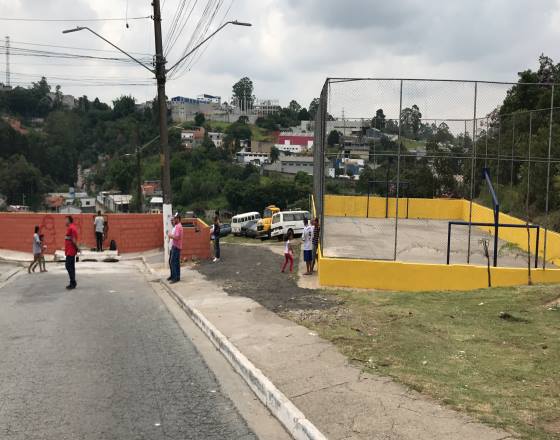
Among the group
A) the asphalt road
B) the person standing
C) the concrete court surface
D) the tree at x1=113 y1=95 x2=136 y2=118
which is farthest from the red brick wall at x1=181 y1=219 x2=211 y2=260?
the tree at x1=113 y1=95 x2=136 y2=118

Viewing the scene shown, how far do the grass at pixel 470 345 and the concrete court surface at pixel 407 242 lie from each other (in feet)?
15.8

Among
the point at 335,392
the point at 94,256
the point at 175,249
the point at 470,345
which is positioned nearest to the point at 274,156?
the point at 94,256

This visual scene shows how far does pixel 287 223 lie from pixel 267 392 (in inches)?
1006

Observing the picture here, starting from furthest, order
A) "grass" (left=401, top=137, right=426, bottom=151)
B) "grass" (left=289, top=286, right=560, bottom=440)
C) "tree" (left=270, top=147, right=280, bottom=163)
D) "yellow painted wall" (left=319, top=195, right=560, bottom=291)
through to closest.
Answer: "tree" (left=270, top=147, right=280, bottom=163) < "grass" (left=401, top=137, right=426, bottom=151) < "yellow painted wall" (left=319, top=195, right=560, bottom=291) < "grass" (left=289, top=286, right=560, bottom=440)

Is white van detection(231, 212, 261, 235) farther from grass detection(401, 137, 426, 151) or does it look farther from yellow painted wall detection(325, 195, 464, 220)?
grass detection(401, 137, 426, 151)

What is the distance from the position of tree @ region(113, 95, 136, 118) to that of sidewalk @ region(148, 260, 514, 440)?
14808cm

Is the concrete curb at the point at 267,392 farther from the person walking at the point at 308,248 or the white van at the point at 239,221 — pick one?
the white van at the point at 239,221

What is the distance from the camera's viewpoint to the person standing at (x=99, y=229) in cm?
2311

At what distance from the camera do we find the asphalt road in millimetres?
5445

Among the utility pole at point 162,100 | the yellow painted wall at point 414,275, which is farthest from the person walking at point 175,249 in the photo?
the utility pole at point 162,100

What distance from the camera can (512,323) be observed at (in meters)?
8.44

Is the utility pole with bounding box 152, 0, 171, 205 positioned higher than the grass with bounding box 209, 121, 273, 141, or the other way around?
the grass with bounding box 209, 121, 273, 141

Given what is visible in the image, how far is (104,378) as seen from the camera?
271 inches

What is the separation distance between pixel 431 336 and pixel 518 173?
60.8ft
